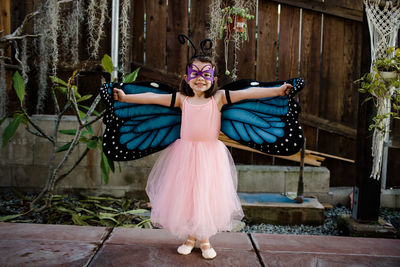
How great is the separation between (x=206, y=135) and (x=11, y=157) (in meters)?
2.59

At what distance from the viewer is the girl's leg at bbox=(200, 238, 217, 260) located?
218 cm

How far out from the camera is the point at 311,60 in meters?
3.99

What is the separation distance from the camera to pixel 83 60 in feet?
12.8

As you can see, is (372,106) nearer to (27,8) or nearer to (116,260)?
(116,260)

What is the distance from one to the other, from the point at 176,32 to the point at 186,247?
2.54 meters

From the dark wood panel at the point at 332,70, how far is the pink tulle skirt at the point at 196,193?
7.33ft

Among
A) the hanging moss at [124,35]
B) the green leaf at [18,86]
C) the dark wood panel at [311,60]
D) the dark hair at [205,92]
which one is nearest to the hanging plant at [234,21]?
the dark wood panel at [311,60]

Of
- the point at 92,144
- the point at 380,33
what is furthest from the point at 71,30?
the point at 380,33

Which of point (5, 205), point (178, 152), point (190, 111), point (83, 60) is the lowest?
point (5, 205)

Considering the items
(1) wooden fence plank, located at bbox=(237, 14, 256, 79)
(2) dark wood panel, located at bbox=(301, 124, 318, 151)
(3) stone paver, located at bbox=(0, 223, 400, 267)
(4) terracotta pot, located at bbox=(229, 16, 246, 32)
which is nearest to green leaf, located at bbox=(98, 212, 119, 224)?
(3) stone paver, located at bbox=(0, 223, 400, 267)

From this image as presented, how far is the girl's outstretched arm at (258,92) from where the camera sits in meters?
2.12

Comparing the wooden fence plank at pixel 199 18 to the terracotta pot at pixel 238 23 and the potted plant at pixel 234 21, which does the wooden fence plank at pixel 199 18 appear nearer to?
the potted plant at pixel 234 21

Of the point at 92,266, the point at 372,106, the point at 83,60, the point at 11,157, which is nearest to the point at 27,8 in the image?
the point at 83,60

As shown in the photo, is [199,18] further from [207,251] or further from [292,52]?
[207,251]
